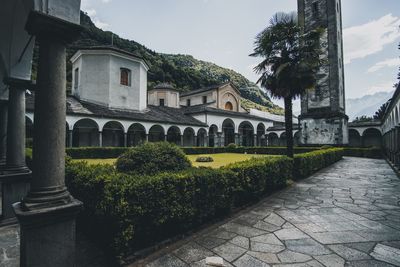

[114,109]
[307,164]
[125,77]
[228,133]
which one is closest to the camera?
[307,164]

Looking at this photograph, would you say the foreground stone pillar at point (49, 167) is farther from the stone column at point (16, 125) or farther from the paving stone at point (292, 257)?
the stone column at point (16, 125)

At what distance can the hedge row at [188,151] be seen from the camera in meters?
17.1

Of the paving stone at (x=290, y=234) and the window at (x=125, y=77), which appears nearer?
the paving stone at (x=290, y=234)

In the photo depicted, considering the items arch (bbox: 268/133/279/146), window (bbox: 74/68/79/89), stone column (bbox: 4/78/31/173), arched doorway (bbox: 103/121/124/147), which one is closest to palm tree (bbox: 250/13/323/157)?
stone column (bbox: 4/78/31/173)

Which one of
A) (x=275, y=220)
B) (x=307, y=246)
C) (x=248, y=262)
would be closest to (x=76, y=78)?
(x=275, y=220)

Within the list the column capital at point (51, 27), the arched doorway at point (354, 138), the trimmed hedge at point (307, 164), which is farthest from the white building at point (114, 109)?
the arched doorway at point (354, 138)

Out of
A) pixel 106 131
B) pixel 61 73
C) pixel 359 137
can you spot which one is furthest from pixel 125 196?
pixel 359 137

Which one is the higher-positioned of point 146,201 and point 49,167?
point 49,167

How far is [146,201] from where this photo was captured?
139 inches

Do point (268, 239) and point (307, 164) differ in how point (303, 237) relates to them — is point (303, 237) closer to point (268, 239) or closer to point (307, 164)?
point (268, 239)

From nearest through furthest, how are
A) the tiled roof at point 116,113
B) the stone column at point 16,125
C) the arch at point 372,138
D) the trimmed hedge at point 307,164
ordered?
the stone column at point 16,125, the trimmed hedge at point 307,164, the tiled roof at point 116,113, the arch at point 372,138

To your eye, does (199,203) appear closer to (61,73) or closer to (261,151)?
(61,73)

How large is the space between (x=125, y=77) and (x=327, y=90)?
995 inches

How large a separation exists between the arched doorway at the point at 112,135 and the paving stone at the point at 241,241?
21306 millimetres
